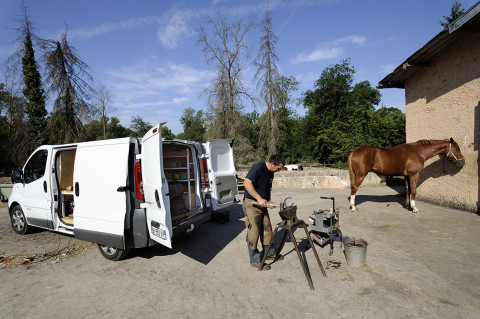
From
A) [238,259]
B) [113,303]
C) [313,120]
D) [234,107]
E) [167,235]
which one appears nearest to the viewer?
[113,303]

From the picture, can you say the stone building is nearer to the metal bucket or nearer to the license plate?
the metal bucket

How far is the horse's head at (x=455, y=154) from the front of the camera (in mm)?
7039

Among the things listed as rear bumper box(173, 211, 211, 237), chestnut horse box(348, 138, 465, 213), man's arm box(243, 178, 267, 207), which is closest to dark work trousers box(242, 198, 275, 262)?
man's arm box(243, 178, 267, 207)

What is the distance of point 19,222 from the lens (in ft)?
20.3

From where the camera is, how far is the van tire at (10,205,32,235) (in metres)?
6.08

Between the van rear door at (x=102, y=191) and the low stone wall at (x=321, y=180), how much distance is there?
1070 centimetres

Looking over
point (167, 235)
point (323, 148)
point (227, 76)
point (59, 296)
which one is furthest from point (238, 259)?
point (323, 148)

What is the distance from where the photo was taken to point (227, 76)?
14.7m

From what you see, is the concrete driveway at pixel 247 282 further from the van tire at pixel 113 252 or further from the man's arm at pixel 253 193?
the man's arm at pixel 253 193

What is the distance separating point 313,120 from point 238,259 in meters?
33.9

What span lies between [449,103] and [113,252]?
990cm

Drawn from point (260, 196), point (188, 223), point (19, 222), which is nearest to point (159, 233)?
point (188, 223)

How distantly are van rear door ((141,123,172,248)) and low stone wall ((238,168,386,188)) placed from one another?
10664mm

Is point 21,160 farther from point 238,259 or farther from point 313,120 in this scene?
point 313,120
